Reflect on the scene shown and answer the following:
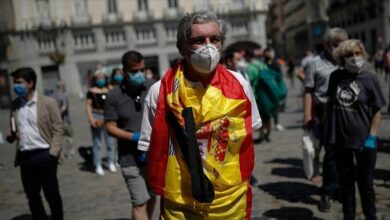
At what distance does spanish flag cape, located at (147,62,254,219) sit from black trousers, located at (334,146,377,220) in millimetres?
2059

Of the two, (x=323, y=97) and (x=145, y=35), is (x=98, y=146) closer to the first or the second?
(x=323, y=97)

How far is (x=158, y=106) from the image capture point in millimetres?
2553

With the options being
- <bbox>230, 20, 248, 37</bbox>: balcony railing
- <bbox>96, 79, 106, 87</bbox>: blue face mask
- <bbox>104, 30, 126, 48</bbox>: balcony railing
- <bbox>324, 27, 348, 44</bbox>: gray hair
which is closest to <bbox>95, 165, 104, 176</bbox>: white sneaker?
<bbox>96, 79, 106, 87</bbox>: blue face mask

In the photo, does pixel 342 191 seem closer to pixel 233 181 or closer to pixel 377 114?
pixel 377 114

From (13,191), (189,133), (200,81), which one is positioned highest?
(200,81)

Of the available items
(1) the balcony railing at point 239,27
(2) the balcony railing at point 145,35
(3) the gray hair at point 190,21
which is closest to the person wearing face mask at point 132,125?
(3) the gray hair at point 190,21

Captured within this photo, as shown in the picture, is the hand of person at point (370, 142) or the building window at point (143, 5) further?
the building window at point (143, 5)

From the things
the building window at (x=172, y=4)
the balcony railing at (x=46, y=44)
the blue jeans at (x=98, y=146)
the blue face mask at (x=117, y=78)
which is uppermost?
the building window at (x=172, y=4)

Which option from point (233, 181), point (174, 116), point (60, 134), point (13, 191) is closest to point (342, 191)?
point (233, 181)

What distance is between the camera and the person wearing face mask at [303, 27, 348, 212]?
5273 mm

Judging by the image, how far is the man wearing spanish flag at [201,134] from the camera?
8.05 ft

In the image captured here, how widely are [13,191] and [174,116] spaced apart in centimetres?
607

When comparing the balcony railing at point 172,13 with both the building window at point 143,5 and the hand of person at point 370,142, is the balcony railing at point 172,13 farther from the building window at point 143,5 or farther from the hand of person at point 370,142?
the hand of person at point 370,142

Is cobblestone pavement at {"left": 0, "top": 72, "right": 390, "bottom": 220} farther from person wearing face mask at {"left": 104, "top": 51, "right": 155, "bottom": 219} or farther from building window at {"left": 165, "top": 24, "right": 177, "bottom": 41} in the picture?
building window at {"left": 165, "top": 24, "right": 177, "bottom": 41}
